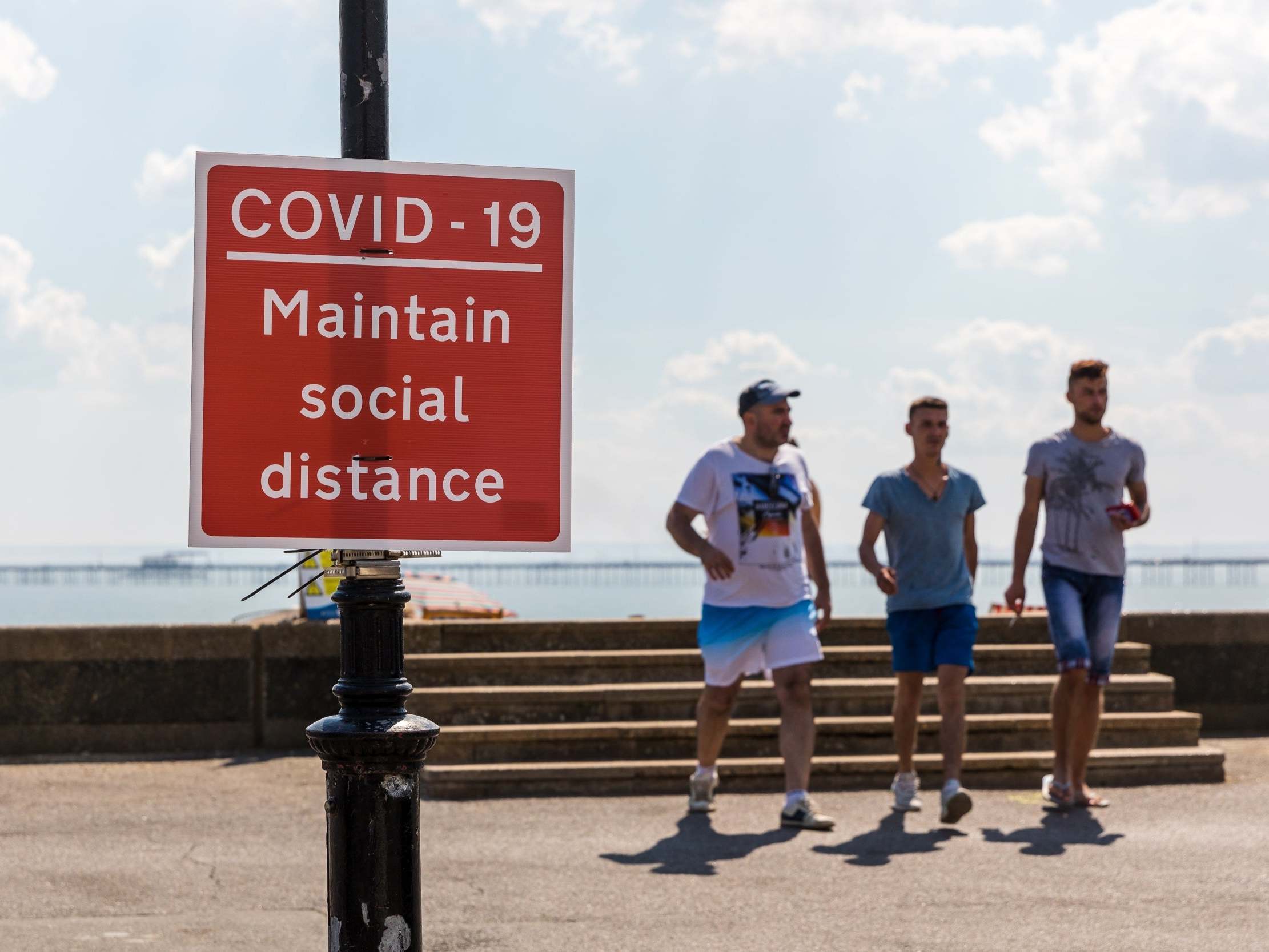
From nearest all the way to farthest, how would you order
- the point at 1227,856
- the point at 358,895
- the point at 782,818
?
1. the point at 358,895
2. the point at 1227,856
3. the point at 782,818

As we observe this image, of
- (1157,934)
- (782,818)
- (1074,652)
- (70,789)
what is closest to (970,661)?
(1074,652)

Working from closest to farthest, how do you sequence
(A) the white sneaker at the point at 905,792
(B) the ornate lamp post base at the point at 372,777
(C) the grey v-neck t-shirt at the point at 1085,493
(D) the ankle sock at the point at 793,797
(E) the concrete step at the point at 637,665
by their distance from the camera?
(B) the ornate lamp post base at the point at 372,777, (D) the ankle sock at the point at 793,797, (A) the white sneaker at the point at 905,792, (C) the grey v-neck t-shirt at the point at 1085,493, (E) the concrete step at the point at 637,665

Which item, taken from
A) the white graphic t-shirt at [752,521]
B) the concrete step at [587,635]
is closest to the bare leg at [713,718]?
the white graphic t-shirt at [752,521]

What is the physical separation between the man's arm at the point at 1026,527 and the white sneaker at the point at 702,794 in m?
1.74

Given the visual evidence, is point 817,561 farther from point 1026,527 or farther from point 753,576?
point 1026,527

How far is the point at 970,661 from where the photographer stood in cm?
809

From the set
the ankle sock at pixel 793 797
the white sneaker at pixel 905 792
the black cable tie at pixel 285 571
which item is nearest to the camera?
the black cable tie at pixel 285 571

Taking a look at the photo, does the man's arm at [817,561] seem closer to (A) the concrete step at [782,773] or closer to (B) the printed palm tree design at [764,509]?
(B) the printed palm tree design at [764,509]

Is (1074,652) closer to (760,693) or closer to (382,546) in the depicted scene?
(760,693)

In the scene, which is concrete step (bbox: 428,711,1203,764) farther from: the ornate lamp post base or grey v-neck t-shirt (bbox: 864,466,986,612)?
the ornate lamp post base

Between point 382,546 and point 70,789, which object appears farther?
point 70,789

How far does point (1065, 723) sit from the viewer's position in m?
8.14

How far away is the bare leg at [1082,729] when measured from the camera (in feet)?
26.6

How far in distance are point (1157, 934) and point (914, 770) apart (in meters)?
3.09
